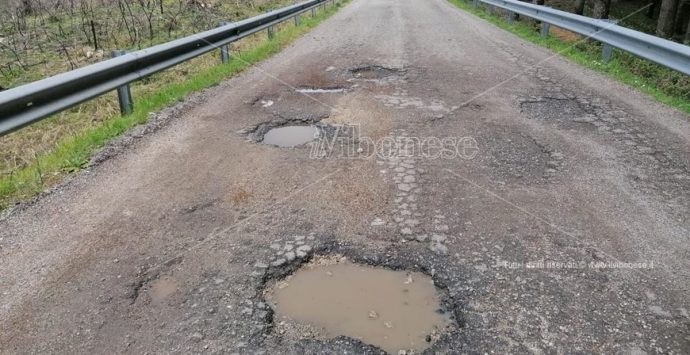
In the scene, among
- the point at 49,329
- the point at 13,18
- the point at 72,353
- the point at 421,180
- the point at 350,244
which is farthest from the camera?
the point at 13,18

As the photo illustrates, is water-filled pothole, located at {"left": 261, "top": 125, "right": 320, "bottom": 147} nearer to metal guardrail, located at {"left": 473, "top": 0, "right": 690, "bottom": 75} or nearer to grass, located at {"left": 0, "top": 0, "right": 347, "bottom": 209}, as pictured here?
grass, located at {"left": 0, "top": 0, "right": 347, "bottom": 209}

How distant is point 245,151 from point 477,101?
3.16m

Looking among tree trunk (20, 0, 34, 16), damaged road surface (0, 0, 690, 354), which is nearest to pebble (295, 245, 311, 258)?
damaged road surface (0, 0, 690, 354)

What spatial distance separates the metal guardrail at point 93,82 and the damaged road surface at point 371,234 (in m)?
0.61

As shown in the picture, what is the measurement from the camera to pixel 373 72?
311 inches

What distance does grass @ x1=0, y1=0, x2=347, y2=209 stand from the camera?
162 inches

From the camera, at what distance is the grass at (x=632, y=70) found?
6606mm

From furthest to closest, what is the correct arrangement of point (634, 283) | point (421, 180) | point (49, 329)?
point (421, 180)
point (634, 283)
point (49, 329)

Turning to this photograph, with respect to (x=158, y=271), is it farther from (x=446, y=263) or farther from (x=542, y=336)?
(x=542, y=336)

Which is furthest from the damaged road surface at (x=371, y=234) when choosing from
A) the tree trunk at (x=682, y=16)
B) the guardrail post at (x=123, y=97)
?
the tree trunk at (x=682, y=16)

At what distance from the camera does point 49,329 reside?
2496mm

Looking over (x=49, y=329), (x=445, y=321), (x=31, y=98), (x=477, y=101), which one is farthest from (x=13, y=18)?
(x=445, y=321)

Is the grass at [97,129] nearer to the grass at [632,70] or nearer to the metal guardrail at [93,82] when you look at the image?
the metal guardrail at [93,82]

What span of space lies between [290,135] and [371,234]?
2.19 meters
